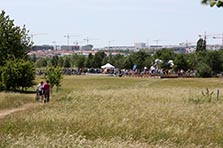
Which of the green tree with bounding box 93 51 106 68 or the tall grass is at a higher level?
the tall grass

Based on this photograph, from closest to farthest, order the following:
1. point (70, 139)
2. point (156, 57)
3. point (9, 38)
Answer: point (70, 139), point (9, 38), point (156, 57)

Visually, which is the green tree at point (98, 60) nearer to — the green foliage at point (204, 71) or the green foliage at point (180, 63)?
the green foliage at point (180, 63)

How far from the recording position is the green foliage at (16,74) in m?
45.2

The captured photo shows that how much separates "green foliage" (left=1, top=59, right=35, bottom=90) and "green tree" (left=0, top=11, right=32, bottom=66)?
443cm

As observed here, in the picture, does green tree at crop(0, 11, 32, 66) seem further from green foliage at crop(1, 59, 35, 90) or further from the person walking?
the person walking

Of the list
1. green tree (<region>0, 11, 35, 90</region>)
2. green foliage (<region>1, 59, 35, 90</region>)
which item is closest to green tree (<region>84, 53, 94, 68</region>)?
green tree (<region>0, 11, 35, 90</region>)

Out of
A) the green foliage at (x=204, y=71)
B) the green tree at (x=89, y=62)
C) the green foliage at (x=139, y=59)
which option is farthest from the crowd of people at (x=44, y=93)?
the green tree at (x=89, y=62)

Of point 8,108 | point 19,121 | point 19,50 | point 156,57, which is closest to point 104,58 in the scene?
point 156,57

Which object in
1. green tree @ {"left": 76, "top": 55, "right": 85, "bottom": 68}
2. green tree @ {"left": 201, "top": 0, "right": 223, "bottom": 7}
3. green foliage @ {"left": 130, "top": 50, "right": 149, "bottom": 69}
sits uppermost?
green tree @ {"left": 201, "top": 0, "right": 223, "bottom": 7}

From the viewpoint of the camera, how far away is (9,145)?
39.1ft

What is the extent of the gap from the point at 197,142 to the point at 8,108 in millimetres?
16348

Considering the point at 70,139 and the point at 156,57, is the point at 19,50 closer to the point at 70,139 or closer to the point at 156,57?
the point at 70,139

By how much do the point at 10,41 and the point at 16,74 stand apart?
7147 millimetres

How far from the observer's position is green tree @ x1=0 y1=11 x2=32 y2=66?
1999 inches
